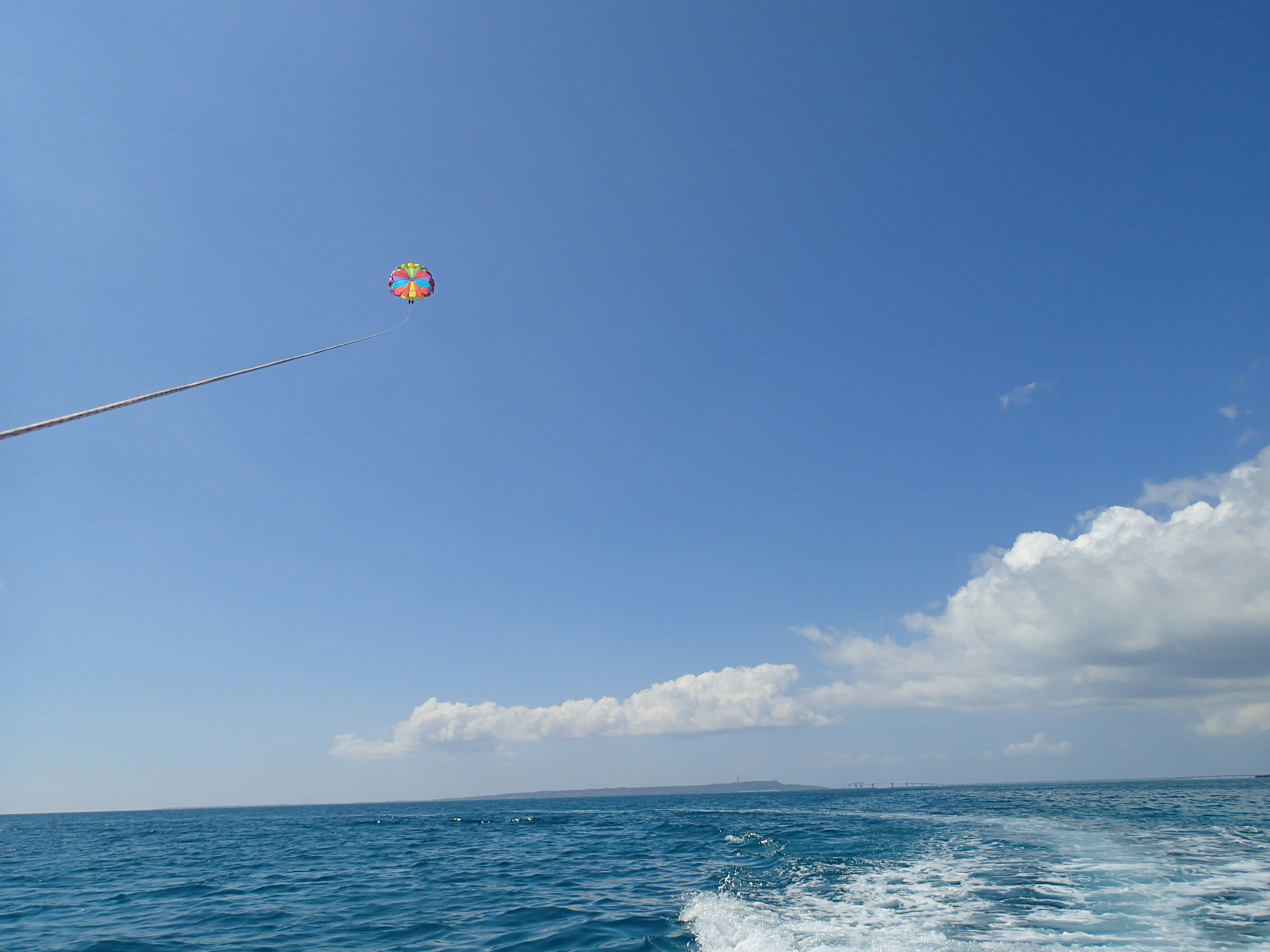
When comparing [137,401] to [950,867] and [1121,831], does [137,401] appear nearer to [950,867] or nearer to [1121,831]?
[950,867]

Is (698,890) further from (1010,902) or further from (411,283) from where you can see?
(411,283)

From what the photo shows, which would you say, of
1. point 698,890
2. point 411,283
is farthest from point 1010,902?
point 411,283

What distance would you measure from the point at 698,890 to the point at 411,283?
2191 cm

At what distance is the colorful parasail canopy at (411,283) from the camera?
21.2 m

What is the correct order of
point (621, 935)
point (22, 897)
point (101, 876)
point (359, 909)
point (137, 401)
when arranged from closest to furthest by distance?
point (137, 401) → point (621, 935) → point (359, 909) → point (22, 897) → point (101, 876)

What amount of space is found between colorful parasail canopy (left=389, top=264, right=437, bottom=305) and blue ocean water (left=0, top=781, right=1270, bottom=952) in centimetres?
1836

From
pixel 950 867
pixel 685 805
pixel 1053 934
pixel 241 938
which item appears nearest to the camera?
pixel 1053 934

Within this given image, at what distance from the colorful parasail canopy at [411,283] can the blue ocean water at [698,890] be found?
18.4 meters

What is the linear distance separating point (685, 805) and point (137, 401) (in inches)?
3921

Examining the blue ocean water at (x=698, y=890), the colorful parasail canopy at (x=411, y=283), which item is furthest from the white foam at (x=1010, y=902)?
the colorful parasail canopy at (x=411, y=283)

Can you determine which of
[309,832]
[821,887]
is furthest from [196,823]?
[821,887]

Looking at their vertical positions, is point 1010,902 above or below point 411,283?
below

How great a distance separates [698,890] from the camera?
748 inches

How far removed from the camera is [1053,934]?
40.8 ft
